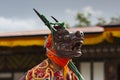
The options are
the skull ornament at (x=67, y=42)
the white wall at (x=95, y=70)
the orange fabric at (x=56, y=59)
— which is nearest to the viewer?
the skull ornament at (x=67, y=42)

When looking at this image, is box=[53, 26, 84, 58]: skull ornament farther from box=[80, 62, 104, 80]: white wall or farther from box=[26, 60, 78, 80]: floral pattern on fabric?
box=[80, 62, 104, 80]: white wall

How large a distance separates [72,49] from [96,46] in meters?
6.18

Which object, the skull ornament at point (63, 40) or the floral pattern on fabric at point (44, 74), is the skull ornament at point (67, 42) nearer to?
the skull ornament at point (63, 40)

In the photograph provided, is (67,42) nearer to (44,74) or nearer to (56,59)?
(56,59)

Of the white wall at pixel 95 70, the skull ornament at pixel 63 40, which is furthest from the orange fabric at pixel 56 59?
the white wall at pixel 95 70

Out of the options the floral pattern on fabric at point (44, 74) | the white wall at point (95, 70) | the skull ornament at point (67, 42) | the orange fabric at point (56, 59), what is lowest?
the floral pattern on fabric at point (44, 74)

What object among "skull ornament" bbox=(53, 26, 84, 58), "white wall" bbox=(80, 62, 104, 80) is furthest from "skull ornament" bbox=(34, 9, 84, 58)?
"white wall" bbox=(80, 62, 104, 80)

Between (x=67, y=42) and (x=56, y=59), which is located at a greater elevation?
(x=67, y=42)

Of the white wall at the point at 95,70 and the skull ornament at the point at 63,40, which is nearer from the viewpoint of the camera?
the skull ornament at the point at 63,40

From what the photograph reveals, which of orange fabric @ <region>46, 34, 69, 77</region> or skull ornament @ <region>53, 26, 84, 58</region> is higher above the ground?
skull ornament @ <region>53, 26, 84, 58</region>

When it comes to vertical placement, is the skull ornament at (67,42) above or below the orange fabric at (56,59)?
above

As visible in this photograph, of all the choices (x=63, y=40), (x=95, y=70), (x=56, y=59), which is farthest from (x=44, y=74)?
(x=95, y=70)

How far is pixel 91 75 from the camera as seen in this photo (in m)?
11.7

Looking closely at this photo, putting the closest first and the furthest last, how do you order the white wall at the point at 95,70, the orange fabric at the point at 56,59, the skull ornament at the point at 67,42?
the skull ornament at the point at 67,42, the orange fabric at the point at 56,59, the white wall at the point at 95,70
